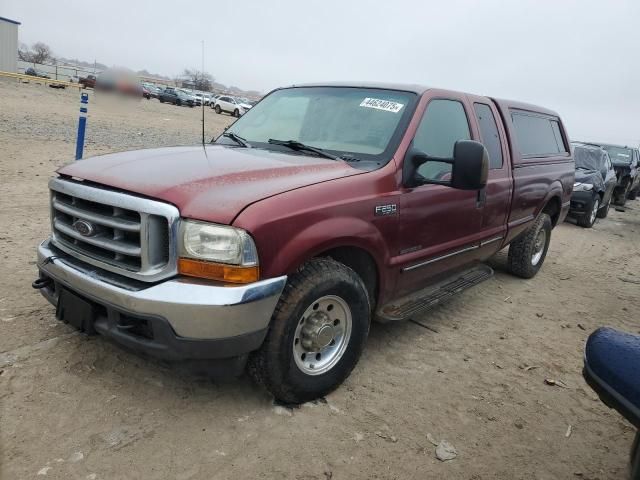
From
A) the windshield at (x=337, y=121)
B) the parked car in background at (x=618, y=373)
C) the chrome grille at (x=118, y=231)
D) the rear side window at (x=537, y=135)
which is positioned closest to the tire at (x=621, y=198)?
the rear side window at (x=537, y=135)

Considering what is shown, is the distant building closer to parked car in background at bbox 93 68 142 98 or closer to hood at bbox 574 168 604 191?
parked car in background at bbox 93 68 142 98

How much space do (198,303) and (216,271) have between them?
0.58ft

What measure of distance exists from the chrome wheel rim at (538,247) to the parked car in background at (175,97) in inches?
1409

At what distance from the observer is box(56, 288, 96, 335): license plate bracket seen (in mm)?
2590

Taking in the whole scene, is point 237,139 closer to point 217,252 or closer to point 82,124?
point 217,252

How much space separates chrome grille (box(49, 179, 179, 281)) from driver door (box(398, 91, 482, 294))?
1.56m

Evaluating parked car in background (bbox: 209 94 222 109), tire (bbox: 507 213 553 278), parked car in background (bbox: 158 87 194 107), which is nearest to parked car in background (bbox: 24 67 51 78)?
parked car in background (bbox: 158 87 194 107)

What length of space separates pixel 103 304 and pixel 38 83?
39550 millimetres

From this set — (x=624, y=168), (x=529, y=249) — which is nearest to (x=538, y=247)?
(x=529, y=249)

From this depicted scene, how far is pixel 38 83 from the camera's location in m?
35.2

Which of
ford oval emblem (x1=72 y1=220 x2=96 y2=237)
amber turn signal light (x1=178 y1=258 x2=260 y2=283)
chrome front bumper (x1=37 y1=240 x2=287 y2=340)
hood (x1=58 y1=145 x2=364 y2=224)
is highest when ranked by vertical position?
hood (x1=58 y1=145 x2=364 y2=224)

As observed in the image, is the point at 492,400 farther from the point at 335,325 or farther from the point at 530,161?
the point at 530,161

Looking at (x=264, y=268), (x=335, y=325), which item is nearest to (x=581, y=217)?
(x=335, y=325)

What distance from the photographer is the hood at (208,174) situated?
2.41 m
